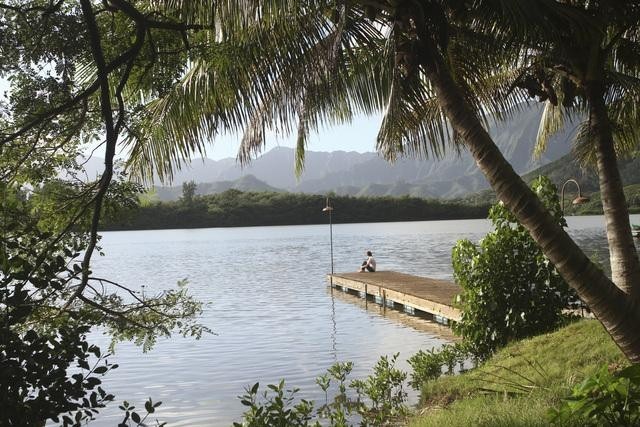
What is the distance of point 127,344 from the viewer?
15383 millimetres

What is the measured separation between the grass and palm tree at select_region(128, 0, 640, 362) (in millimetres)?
1099

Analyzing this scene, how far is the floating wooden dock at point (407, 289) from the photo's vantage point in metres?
15.1

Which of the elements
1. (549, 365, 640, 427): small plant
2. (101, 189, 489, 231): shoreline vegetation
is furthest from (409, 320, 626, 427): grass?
(101, 189, 489, 231): shoreline vegetation

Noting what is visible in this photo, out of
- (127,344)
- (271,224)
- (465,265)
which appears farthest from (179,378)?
(271,224)

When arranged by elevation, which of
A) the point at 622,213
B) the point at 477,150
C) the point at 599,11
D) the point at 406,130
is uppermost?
the point at 599,11

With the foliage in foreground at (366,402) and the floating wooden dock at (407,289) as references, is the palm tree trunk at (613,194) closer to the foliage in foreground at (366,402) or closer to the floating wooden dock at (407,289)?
the foliage in foreground at (366,402)

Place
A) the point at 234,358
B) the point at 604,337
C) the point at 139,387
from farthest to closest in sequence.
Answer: the point at 234,358 → the point at 139,387 → the point at 604,337

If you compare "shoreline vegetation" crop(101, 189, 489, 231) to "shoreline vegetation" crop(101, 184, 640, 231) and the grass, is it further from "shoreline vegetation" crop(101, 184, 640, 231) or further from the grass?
the grass

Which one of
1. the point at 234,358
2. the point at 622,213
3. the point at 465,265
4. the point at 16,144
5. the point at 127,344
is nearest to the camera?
the point at 16,144

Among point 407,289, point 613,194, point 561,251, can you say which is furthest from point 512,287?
point 407,289

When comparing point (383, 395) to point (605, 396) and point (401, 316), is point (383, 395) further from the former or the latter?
point (401, 316)

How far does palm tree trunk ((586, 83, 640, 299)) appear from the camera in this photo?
6434 mm

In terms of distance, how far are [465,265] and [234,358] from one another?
6017 millimetres

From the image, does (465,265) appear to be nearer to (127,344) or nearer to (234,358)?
(234,358)
